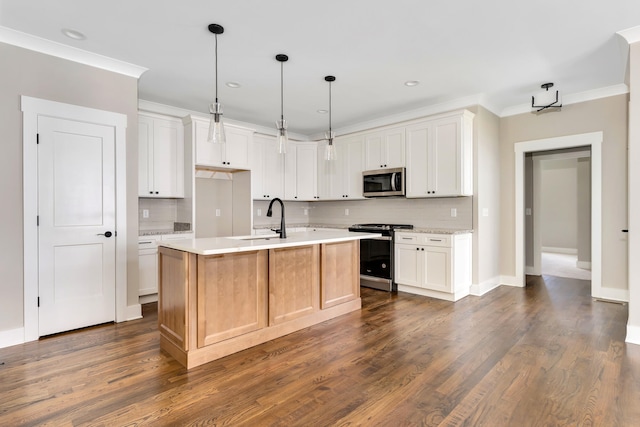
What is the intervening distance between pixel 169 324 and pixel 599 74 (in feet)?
16.5

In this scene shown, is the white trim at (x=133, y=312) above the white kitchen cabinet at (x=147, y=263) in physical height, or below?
below

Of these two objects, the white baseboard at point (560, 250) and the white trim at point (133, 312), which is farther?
the white baseboard at point (560, 250)

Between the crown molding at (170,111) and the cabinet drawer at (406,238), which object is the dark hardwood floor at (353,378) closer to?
the cabinet drawer at (406,238)

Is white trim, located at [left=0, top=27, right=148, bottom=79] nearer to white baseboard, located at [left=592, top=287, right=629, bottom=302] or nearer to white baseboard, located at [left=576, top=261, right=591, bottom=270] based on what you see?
white baseboard, located at [left=592, top=287, right=629, bottom=302]

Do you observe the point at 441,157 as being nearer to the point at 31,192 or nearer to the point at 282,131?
the point at 282,131

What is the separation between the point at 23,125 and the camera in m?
2.87

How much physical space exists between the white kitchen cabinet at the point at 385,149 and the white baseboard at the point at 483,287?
195 cm

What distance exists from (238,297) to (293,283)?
0.59 meters

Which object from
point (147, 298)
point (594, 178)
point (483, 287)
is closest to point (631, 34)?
point (594, 178)

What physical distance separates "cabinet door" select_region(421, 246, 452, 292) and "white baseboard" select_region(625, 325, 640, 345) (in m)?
1.65

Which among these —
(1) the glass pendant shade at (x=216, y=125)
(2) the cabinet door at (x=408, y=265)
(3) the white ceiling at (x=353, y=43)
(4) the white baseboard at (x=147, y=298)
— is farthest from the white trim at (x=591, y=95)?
(4) the white baseboard at (x=147, y=298)

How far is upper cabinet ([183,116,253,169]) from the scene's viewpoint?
4535 millimetres

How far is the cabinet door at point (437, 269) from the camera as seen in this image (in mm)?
4152

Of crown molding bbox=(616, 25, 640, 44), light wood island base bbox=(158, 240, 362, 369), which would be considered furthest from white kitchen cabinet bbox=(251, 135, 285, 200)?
crown molding bbox=(616, 25, 640, 44)
